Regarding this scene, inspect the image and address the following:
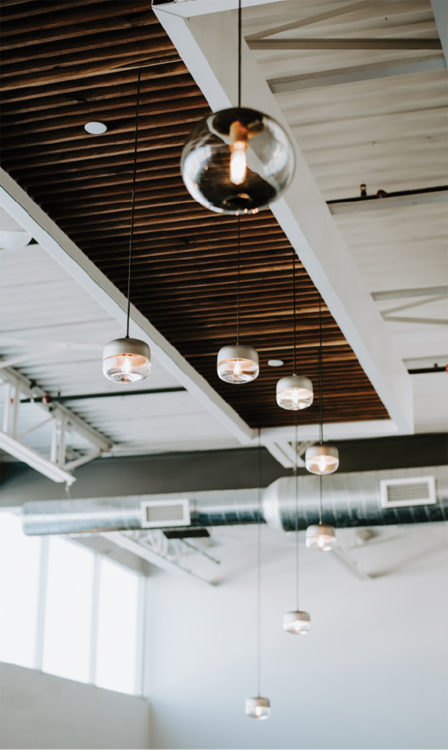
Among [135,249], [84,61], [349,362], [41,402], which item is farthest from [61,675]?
[84,61]

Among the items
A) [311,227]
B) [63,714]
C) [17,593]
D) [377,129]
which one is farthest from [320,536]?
[63,714]

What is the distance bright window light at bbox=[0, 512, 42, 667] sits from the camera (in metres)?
10.5

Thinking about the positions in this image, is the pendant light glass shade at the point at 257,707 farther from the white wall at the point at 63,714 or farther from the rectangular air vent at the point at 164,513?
the rectangular air vent at the point at 164,513

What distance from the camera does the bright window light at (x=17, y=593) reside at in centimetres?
1051

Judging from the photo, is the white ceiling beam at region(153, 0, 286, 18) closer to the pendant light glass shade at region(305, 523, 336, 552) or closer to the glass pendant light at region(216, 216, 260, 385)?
the glass pendant light at region(216, 216, 260, 385)

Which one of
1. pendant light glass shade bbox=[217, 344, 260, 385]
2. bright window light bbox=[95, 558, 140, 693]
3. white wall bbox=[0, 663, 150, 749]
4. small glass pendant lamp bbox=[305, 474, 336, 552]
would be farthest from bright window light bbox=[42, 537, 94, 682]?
pendant light glass shade bbox=[217, 344, 260, 385]

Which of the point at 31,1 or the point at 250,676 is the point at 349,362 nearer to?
the point at 31,1

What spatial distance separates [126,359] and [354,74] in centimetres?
177

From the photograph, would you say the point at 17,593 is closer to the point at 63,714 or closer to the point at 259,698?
the point at 63,714

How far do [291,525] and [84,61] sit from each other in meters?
5.56

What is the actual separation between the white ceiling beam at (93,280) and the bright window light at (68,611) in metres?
5.06

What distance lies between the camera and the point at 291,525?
28.2 feet

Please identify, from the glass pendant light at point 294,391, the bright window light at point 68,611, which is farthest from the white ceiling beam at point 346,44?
the bright window light at point 68,611

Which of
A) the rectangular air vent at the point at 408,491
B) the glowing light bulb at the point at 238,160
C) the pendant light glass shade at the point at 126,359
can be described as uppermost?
the rectangular air vent at the point at 408,491
